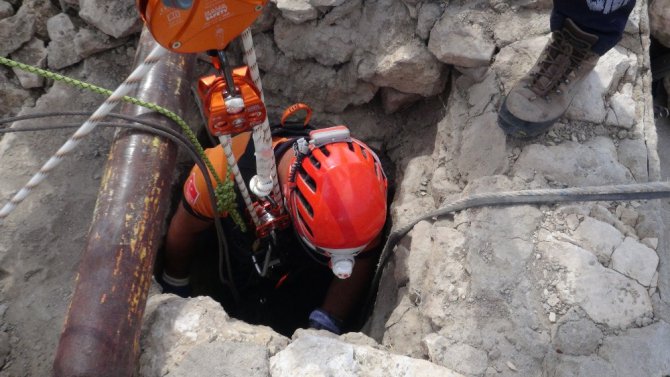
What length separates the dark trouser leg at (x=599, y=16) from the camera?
188 centimetres

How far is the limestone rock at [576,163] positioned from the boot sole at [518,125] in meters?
0.06

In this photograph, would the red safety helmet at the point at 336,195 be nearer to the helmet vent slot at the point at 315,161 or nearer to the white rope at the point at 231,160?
the helmet vent slot at the point at 315,161

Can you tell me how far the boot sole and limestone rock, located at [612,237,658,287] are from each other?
53 centimetres

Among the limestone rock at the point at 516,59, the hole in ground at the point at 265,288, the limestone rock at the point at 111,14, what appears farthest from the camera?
the hole in ground at the point at 265,288

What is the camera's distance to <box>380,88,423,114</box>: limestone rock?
2.74m

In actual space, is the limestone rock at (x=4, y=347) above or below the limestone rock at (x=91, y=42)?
below

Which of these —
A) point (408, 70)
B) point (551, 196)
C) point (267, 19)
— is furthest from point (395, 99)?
point (551, 196)

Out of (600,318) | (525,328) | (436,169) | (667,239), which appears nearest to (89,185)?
(436,169)

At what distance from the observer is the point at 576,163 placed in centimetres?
204

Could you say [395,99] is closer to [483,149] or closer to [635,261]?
[483,149]

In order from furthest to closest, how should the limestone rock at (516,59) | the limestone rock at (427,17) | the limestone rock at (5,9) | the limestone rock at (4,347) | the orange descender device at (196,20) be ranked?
the limestone rock at (5,9)
the limestone rock at (427,17)
the limestone rock at (516,59)
the limestone rock at (4,347)
the orange descender device at (196,20)

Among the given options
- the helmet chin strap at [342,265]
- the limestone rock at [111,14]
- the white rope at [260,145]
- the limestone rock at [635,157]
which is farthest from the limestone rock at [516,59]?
the limestone rock at [111,14]

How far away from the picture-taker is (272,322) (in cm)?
303

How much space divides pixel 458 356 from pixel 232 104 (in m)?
1.09
